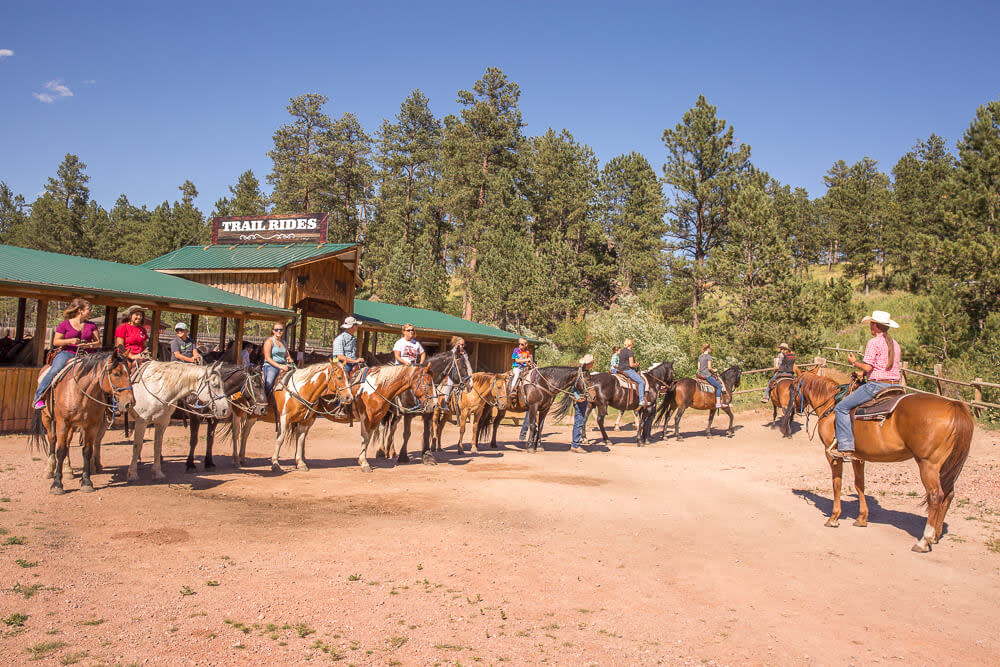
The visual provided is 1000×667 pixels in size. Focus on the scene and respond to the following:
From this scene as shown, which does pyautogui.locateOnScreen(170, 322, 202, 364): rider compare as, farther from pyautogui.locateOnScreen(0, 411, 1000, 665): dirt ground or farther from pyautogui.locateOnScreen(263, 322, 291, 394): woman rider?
pyautogui.locateOnScreen(0, 411, 1000, 665): dirt ground

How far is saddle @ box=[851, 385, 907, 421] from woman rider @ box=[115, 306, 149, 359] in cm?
1077

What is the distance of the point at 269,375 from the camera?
1062cm

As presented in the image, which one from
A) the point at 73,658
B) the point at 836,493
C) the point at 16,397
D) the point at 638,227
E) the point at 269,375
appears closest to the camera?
the point at 73,658

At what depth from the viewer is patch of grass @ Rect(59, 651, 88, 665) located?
398 cm

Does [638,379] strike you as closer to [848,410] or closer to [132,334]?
[848,410]

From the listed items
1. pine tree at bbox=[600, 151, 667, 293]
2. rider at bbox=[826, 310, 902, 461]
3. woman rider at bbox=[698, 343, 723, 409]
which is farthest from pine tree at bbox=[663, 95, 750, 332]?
rider at bbox=[826, 310, 902, 461]

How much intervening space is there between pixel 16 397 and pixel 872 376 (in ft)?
56.1

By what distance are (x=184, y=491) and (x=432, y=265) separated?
3011 centimetres

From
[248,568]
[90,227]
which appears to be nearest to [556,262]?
[248,568]

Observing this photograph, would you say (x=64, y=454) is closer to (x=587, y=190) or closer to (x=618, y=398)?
(x=618, y=398)

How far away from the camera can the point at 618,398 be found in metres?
16.5

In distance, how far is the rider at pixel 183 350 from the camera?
37.6 feet

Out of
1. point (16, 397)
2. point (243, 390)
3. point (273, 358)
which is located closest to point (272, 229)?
point (16, 397)

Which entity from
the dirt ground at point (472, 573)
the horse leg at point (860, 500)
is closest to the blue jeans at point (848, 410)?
the horse leg at point (860, 500)
